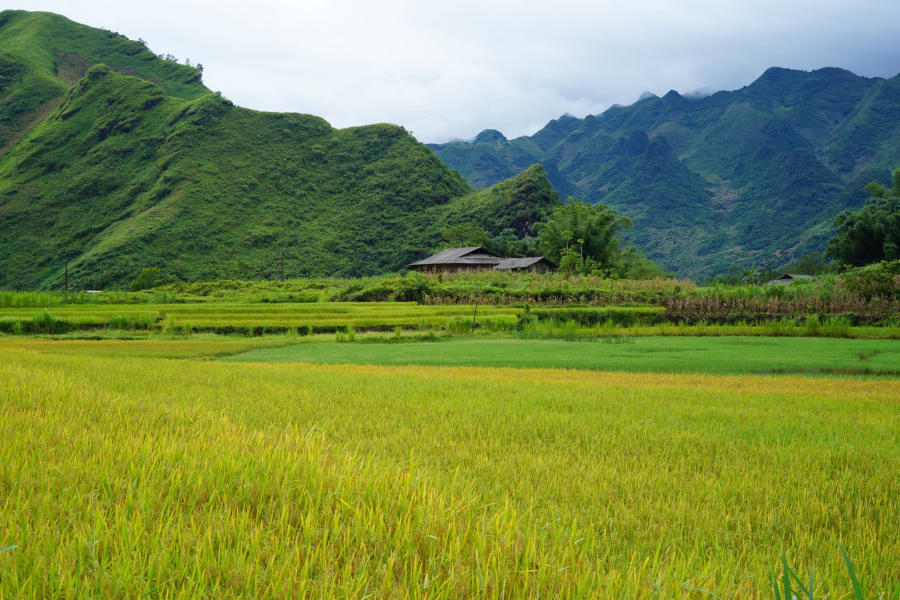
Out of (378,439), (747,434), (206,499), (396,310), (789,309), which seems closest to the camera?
(206,499)

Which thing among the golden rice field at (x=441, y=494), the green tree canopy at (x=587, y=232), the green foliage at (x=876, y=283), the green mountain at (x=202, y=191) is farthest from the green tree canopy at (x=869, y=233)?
the golden rice field at (x=441, y=494)

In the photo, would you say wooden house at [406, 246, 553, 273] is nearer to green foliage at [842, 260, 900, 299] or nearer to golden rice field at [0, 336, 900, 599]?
green foliage at [842, 260, 900, 299]

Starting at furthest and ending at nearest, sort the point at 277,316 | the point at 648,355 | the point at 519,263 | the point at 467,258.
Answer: the point at 467,258 < the point at 519,263 < the point at 277,316 < the point at 648,355

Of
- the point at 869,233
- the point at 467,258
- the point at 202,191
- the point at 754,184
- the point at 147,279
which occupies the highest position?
the point at 754,184

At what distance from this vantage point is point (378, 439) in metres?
5.71

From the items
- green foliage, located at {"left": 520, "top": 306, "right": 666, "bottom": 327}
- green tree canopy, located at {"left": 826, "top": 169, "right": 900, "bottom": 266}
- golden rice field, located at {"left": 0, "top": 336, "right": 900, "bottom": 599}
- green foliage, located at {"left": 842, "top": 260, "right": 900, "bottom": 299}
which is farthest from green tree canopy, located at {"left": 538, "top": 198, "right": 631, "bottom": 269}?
golden rice field, located at {"left": 0, "top": 336, "right": 900, "bottom": 599}

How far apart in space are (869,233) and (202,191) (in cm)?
9898

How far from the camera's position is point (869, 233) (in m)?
60.7

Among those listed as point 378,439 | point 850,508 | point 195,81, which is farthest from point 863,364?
point 195,81

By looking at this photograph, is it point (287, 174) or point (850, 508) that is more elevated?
point (287, 174)

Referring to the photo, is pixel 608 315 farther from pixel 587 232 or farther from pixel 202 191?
pixel 202 191

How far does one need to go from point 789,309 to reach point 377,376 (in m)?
25.9

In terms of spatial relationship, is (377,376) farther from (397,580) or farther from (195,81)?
(195,81)

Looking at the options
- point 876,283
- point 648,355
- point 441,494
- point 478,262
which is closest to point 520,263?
point 478,262
